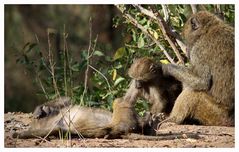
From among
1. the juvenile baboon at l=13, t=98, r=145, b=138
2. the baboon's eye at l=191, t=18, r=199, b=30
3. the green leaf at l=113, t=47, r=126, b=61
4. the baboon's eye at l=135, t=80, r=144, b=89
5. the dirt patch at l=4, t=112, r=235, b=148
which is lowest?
the dirt patch at l=4, t=112, r=235, b=148

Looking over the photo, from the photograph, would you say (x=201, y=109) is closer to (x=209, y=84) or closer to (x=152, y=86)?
(x=209, y=84)

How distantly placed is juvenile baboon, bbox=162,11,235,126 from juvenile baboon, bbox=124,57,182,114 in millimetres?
243

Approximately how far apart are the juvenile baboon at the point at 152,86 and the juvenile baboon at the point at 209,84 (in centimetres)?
24

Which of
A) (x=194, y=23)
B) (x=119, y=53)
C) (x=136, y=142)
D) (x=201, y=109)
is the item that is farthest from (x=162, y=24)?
(x=136, y=142)

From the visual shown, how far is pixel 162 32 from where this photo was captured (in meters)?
9.32

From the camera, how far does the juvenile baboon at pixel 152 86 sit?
8406 mm

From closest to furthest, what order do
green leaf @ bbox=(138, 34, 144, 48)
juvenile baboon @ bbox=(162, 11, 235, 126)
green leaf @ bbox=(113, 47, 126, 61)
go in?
1. juvenile baboon @ bbox=(162, 11, 235, 126)
2. green leaf @ bbox=(113, 47, 126, 61)
3. green leaf @ bbox=(138, 34, 144, 48)

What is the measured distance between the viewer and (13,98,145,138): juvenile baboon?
Result: 701 cm

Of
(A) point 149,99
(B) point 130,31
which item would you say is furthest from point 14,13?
(A) point 149,99

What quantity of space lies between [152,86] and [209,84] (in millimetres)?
745

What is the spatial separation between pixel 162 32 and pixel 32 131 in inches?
116

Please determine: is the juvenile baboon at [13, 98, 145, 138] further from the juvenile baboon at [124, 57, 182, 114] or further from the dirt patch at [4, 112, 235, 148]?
the juvenile baboon at [124, 57, 182, 114]

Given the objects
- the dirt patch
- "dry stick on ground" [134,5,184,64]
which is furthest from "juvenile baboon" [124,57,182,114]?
the dirt patch

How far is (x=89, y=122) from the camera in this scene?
24.0ft
